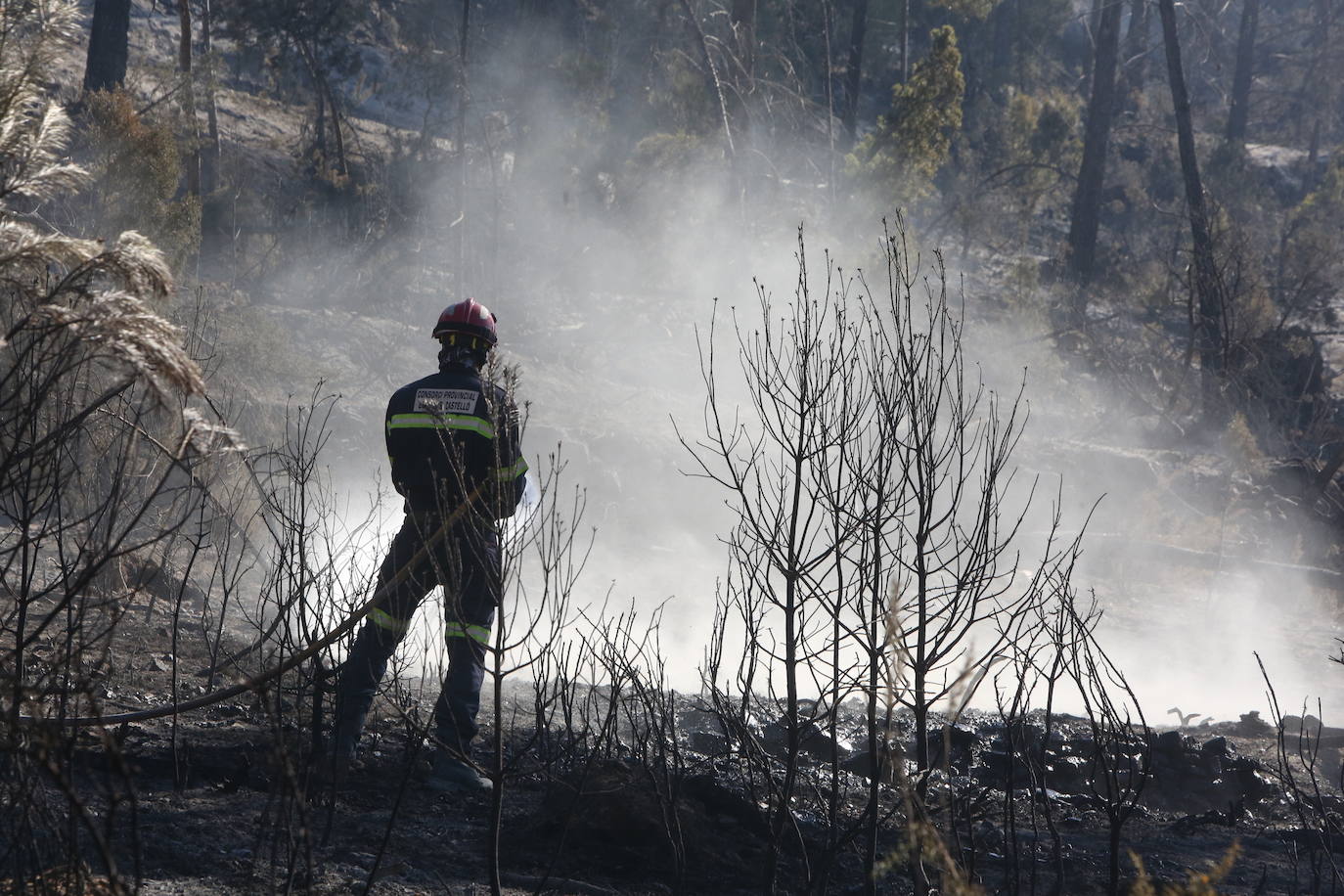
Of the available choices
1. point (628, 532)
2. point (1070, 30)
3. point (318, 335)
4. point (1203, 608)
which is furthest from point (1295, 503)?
point (1070, 30)

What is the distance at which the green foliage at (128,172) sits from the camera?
10.9 metres

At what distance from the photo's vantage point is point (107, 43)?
16.5m

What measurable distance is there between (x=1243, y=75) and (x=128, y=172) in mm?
30724

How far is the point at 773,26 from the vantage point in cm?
2469

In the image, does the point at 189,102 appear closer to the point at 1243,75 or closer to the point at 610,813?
the point at 610,813

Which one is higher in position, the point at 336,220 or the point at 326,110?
the point at 326,110

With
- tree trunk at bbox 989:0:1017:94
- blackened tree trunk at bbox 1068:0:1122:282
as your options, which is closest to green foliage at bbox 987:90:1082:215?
blackened tree trunk at bbox 1068:0:1122:282

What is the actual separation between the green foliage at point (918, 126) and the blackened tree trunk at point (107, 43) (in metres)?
11.2

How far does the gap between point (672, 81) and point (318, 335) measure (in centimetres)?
843

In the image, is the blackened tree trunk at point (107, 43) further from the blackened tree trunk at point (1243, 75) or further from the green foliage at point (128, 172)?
the blackened tree trunk at point (1243, 75)

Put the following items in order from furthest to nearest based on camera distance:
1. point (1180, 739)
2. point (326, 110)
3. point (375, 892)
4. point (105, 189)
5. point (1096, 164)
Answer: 1. point (1096, 164)
2. point (326, 110)
3. point (105, 189)
4. point (1180, 739)
5. point (375, 892)

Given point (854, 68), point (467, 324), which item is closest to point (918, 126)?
point (854, 68)

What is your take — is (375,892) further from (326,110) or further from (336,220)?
(326,110)

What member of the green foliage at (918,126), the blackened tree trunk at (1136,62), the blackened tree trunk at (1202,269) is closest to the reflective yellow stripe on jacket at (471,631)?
the green foliage at (918,126)
